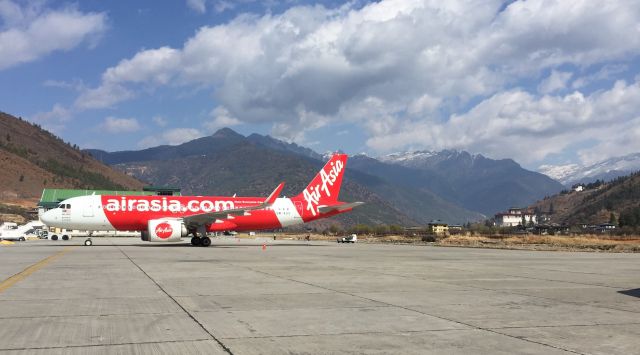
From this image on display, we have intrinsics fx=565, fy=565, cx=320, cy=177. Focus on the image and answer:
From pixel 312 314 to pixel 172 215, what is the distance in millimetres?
33931

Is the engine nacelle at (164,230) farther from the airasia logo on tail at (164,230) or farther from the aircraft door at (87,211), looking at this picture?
the aircraft door at (87,211)

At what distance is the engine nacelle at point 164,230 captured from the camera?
3997cm

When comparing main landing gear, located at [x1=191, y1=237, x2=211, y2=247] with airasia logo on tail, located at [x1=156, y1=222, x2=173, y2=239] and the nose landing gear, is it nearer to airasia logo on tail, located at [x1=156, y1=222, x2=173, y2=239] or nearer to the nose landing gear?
the nose landing gear

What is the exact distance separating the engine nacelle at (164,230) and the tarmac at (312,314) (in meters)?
21.6

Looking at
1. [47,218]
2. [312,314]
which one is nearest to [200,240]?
[47,218]

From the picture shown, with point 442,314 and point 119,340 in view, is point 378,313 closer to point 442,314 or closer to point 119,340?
point 442,314

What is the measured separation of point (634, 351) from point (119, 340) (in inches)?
279

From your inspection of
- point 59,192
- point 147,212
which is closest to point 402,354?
point 147,212

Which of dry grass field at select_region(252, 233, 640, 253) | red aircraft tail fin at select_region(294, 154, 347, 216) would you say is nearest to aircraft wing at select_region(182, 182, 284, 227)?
red aircraft tail fin at select_region(294, 154, 347, 216)

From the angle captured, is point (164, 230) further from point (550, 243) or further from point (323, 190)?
point (550, 243)

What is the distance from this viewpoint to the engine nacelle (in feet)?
131

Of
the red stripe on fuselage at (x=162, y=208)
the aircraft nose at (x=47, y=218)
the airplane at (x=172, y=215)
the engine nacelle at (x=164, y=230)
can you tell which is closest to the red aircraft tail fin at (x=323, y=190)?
the airplane at (x=172, y=215)

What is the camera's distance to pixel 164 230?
40094 millimetres

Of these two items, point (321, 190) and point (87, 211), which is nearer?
point (87, 211)
